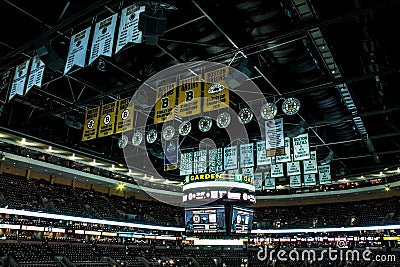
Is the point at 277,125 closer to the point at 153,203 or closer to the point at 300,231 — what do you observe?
the point at 300,231

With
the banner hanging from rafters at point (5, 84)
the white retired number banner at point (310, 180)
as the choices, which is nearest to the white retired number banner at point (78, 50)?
the banner hanging from rafters at point (5, 84)

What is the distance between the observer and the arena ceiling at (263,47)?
9.54 metres

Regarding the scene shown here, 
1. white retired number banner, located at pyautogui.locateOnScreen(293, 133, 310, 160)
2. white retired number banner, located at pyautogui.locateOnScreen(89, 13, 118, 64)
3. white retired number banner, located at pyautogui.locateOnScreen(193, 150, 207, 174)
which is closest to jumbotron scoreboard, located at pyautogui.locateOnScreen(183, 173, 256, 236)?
white retired number banner, located at pyautogui.locateOnScreen(193, 150, 207, 174)

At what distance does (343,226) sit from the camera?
3095 cm

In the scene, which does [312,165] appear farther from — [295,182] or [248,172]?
[248,172]

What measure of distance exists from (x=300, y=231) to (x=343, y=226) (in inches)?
164

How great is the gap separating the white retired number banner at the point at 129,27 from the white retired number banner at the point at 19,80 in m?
4.37

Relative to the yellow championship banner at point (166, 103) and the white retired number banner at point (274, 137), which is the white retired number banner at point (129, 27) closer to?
the yellow championship banner at point (166, 103)

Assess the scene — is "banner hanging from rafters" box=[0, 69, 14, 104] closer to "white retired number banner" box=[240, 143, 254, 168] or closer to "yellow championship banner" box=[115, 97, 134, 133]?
"yellow championship banner" box=[115, 97, 134, 133]

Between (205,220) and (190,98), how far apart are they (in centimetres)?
1168

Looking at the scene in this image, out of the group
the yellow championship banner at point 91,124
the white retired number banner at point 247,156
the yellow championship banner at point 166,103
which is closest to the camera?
the yellow championship banner at point 166,103

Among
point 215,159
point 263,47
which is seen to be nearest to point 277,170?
point 215,159

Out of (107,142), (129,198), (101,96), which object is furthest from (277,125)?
(129,198)

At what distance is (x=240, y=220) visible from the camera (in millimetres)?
21547
